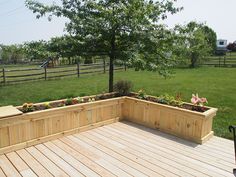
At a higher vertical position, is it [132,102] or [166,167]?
[132,102]

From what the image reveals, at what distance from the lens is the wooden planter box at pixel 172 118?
12.1 ft

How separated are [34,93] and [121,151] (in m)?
5.07

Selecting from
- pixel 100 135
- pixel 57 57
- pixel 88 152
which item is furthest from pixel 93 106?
pixel 57 57

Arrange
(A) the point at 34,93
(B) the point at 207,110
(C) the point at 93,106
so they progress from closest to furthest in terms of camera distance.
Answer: (B) the point at 207,110, (C) the point at 93,106, (A) the point at 34,93

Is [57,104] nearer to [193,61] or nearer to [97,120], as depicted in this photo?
[97,120]

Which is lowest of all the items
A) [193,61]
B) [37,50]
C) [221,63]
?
[221,63]

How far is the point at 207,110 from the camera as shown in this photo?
382cm

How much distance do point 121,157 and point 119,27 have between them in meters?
2.85

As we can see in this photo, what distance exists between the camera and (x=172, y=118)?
4.01 m

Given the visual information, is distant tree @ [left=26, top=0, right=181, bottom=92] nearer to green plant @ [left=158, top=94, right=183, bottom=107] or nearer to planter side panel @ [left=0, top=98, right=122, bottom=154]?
green plant @ [left=158, top=94, right=183, bottom=107]

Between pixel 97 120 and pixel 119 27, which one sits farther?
pixel 119 27

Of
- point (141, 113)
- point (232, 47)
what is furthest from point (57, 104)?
point (232, 47)

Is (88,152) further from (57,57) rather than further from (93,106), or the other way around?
(57,57)

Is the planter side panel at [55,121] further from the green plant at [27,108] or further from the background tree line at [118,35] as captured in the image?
the background tree line at [118,35]
